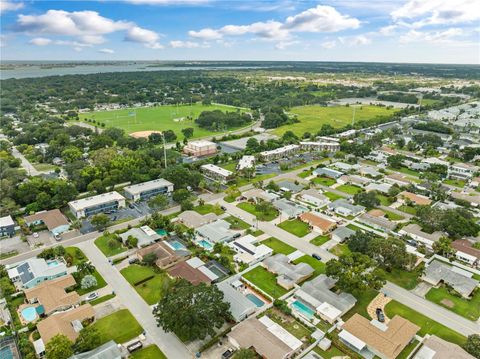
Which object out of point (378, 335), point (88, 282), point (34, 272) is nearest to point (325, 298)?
point (378, 335)

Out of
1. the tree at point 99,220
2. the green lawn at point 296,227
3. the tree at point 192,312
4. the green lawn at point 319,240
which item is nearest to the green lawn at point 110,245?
the tree at point 99,220

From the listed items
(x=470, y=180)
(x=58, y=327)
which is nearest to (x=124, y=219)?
(x=58, y=327)

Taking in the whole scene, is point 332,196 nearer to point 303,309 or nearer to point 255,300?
point 303,309

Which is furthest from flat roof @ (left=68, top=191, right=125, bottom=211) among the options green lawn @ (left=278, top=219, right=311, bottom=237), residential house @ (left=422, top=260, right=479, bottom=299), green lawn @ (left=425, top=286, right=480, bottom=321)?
green lawn @ (left=425, top=286, right=480, bottom=321)

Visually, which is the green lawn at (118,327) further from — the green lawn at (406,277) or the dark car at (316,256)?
the green lawn at (406,277)

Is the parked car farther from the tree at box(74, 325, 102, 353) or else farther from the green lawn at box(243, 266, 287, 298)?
the green lawn at box(243, 266, 287, 298)
